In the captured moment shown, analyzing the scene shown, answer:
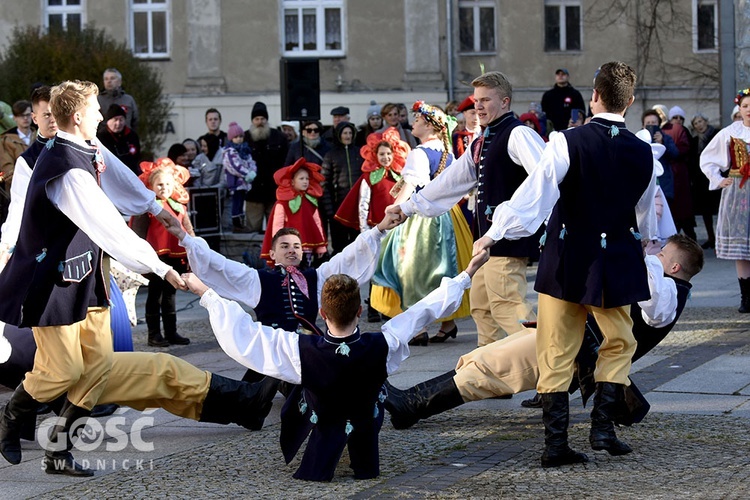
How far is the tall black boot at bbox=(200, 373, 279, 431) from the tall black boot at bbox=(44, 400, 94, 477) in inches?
28.5

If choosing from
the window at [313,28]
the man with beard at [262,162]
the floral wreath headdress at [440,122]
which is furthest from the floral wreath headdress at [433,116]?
the window at [313,28]

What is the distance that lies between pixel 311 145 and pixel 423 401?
31.1ft

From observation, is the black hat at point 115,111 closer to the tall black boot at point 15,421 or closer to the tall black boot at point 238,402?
the tall black boot at point 238,402

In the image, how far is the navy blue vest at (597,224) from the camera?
5938 millimetres

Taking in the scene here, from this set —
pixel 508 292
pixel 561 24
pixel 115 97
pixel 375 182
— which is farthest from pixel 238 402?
pixel 561 24

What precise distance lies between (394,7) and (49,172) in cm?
2148

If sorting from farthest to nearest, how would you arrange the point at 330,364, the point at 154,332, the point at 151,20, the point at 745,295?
the point at 151,20 < the point at 745,295 < the point at 154,332 < the point at 330,364

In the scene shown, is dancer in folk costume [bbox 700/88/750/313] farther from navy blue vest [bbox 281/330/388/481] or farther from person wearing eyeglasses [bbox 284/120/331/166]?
navy blue vest [bbox 281/330/388/481]

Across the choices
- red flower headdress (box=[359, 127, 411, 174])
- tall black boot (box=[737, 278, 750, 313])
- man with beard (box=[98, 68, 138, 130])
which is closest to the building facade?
man with beard (box=[98, 68, 138, 130])

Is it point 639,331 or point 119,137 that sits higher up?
point 119,137

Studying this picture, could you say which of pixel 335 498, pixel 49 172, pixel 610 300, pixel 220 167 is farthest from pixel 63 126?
pixel 220 167

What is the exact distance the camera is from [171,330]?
1073 cm

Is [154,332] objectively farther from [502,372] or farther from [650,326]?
[650,326]

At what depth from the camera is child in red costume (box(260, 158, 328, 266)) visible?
1149 cm
